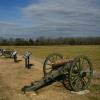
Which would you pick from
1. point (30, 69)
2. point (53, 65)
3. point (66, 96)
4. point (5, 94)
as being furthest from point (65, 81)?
point (30, 69)

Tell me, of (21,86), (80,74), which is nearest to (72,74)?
(80,74)

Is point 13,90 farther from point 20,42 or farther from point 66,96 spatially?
point 20,42

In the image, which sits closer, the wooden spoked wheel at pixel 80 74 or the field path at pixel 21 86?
the field path at pixel 21 86

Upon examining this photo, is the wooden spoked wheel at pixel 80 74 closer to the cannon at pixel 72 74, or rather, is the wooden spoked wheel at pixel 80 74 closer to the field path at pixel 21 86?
the cannon at pixel 72 74

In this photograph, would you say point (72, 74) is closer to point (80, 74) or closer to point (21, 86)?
point (80, 74)

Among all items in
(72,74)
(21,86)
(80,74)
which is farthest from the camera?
(21,86)

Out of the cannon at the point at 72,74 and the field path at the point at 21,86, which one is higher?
the cannon at the point at 72,74

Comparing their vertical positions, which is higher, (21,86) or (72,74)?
(72,74)

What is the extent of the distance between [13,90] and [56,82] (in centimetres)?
268

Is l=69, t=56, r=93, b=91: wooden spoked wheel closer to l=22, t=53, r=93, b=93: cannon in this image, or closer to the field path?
l=22, t=53, r=93, b=93: cannon

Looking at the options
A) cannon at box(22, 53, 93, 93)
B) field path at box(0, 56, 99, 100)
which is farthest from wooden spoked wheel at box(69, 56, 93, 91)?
field path at box(0, 56, 99, 100)

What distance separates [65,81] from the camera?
1482 cm

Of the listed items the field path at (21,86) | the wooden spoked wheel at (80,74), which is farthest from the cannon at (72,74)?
the field path at (21,86)

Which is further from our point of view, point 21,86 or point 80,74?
point 21,86
